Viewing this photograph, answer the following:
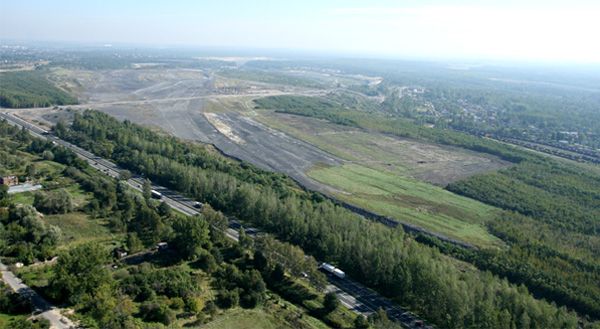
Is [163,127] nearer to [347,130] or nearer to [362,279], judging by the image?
[347,130]

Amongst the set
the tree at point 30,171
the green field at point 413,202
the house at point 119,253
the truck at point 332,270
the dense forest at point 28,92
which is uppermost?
the dense forest at point 28,92

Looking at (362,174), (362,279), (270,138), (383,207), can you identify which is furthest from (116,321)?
(270,138)

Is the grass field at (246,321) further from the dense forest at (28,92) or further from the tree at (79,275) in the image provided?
the dense forest at (28,92)

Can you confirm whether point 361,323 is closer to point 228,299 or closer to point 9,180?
point 228,299

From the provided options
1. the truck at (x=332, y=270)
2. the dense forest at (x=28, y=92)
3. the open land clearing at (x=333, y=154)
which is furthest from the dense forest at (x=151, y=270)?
the dense forest at (x=28, y=92)

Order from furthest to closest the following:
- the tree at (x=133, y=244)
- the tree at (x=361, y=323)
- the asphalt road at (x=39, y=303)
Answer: the tree at (x=133, y=244), the tree at (x=361, y=323), the asphalt road at (x=39, y=303)

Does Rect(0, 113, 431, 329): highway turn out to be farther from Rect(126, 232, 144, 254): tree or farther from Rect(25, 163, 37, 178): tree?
Rect(25, 163, 37, 178): tree
